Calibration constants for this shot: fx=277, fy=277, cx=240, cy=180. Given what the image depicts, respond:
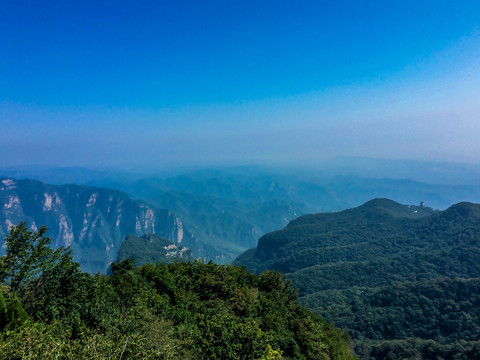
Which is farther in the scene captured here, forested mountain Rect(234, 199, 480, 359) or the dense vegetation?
forested mountain Rect(234, 199, 480, 359)

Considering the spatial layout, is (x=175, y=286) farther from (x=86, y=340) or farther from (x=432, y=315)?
(x=432, y=315)

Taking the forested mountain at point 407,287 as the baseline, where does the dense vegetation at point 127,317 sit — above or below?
above

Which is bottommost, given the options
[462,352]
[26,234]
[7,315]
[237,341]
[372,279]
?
[372,279]

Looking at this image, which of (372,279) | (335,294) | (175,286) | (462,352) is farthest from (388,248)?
(175,286)

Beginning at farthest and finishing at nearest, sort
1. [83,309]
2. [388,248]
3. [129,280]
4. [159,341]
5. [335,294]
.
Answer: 1. [388,248]
2. [335,294]
3. [129,280]
4. [83,309]
5. [159,341]

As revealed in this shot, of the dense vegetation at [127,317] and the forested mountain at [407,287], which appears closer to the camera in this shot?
the dense vegetation at [127,317]
